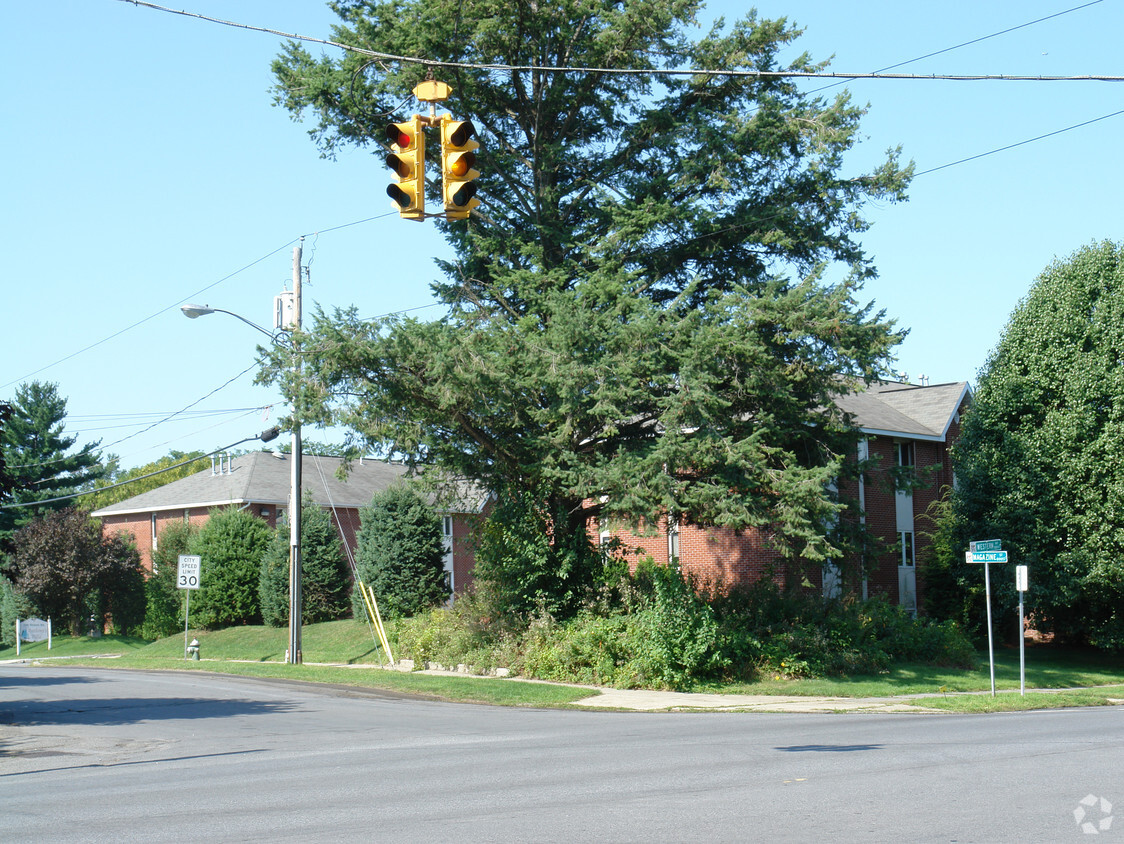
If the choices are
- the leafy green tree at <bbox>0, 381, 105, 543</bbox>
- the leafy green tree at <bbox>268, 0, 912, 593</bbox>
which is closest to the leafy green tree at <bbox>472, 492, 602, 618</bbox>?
the leafy green tree at <bbox>268, 0, 912, 593</bbox>

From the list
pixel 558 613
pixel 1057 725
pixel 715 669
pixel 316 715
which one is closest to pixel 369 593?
pixel 558 613

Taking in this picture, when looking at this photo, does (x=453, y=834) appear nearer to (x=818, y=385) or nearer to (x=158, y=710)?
(x=158, y=710)

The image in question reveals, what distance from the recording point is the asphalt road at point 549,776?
8.06 meters

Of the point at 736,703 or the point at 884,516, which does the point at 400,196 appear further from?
the point at 884,516

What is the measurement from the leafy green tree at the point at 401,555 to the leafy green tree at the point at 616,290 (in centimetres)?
1275

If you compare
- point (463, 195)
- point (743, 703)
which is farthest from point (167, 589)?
point (463, 195)

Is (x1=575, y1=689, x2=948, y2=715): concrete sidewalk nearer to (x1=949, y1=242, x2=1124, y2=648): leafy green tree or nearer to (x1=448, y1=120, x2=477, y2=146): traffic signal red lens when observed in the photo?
(x1=448, y1=120, x2=477, y2=146): traffic signal red lens

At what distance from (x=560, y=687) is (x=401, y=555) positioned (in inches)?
654

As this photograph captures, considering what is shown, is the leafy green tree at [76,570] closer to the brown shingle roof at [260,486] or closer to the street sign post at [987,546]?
the brown shingle roof at [260,486]

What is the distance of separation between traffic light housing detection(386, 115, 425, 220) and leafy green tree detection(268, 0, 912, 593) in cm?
1138

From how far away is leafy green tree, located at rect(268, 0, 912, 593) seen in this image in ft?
74.1

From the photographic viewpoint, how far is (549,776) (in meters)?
10.8

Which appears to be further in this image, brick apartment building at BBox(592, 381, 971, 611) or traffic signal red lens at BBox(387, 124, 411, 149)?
brick apartment building at BBox(592, 381, 971, 611)

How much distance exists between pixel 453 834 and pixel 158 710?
12.8m
